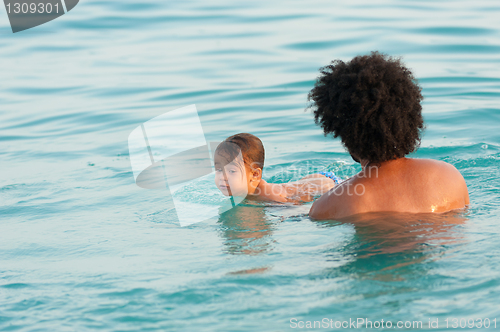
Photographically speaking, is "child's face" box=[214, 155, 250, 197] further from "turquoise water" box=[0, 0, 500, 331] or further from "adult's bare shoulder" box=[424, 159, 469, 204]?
"adult's bare shoulder" box=[424, 159, 469, 204]

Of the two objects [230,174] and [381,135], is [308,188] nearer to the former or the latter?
[230,174]

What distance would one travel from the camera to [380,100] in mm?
3350

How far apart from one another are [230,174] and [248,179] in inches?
7.7

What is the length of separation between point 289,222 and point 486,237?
1.36 metres

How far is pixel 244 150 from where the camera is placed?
492cm

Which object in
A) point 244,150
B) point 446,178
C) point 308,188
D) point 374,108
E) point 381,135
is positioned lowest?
point 308,188

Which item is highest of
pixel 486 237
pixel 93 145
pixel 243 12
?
pixel 243 12

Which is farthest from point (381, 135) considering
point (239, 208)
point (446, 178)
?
point (239, 208)

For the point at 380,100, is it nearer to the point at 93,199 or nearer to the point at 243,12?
the point at 93,199

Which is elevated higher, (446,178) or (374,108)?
(374,108)

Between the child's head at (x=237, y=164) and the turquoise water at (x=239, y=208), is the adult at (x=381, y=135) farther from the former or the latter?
the child's head at (x=237, y=164)

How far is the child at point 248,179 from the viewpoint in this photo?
4879mm

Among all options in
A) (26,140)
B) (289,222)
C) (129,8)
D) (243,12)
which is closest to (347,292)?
(289,222)

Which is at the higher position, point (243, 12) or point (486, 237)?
point (243, 12)
